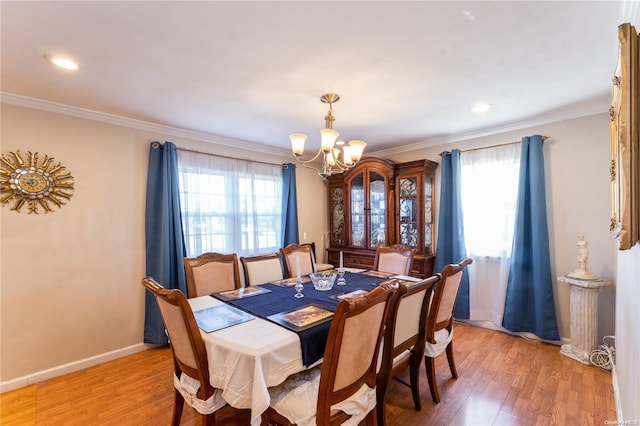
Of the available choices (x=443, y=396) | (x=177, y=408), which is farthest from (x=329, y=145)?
(x=443, y=396)

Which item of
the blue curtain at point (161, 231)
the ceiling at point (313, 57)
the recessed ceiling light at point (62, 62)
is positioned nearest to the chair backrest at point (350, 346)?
the ceiling at point (313, 57)

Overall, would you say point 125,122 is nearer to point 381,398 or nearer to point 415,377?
point 381,398

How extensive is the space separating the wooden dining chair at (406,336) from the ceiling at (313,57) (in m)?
1.42

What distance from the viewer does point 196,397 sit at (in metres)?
1.51

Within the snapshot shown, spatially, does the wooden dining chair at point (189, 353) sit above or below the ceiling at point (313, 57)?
below

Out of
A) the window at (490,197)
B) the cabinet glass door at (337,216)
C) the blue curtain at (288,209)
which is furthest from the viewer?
the cabinet glass door at (337,216)

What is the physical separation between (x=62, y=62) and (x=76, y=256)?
1695mm

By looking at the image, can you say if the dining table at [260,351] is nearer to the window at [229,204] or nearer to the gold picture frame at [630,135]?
the gold picture frame at [630,135]

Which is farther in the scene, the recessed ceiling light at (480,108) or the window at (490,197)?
the window at (490,197)

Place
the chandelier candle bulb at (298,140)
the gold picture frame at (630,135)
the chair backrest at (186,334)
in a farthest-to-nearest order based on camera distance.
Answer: the chandelier candle bulb at (298,140) < the chair backrest at (186,334) < the gold picture frame at (630,135)

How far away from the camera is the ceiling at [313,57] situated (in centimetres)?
140

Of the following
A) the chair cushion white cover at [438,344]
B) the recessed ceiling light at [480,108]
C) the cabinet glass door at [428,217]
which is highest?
the recessed ceiling light at [480,108]

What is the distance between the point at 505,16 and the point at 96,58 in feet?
7.77

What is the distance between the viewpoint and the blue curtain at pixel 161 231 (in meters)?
2.97
